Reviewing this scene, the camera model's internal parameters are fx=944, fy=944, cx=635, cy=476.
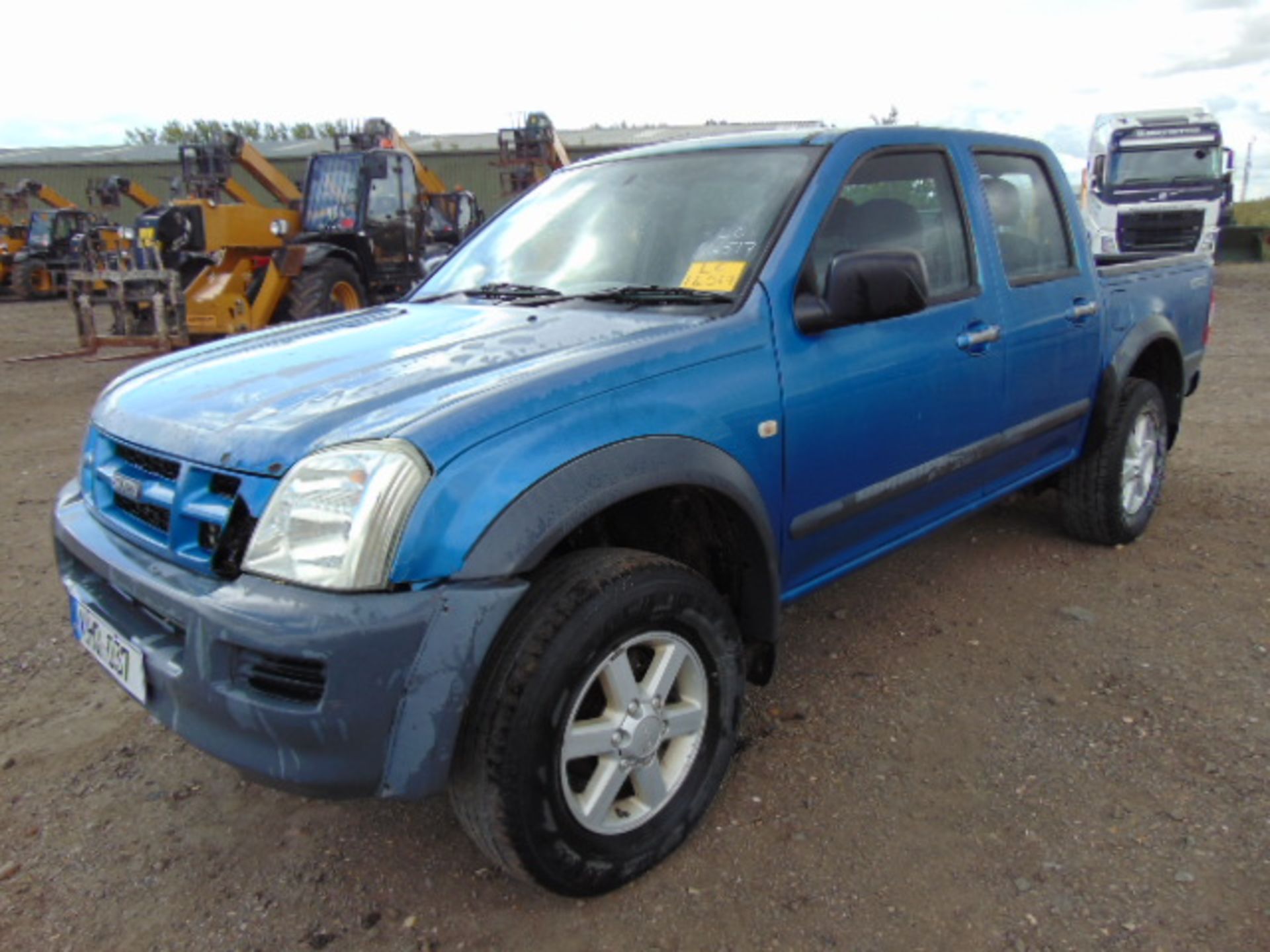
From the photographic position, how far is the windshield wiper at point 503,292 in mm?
2949

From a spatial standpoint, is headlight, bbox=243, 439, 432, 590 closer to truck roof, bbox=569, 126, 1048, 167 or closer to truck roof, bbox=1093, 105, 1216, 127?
truck roof, bbox=569, 126, 1048, 167

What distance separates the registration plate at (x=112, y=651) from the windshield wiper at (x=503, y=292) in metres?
1.45

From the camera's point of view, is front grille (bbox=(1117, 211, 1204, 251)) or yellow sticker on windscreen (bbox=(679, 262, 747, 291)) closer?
yellow sticker on windscreen (bbox=(679, 262, 747, 291))

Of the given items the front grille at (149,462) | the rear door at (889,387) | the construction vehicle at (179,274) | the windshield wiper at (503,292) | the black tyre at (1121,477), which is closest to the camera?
the front grille at (149,462)

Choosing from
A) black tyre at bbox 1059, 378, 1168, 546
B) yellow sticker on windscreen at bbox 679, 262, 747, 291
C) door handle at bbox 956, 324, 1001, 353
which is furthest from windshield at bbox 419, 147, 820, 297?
black tyre at bbox 1059, 378, 1168, 546

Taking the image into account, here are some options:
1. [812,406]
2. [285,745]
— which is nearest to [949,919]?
[812,406]

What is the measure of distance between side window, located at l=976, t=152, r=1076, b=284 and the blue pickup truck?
29 millimetres

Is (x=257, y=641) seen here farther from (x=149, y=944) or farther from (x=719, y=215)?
(x=719, y=215)

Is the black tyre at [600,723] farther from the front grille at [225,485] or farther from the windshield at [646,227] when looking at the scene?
the windshield at [646,227]

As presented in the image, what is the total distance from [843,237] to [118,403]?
210 centimetres

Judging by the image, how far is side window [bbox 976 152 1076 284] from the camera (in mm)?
3488

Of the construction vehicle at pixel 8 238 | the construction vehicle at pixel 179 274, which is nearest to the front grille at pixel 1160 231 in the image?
the construction vehicle at pixel 179 274

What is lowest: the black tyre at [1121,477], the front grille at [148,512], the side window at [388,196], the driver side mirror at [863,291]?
the black tyre at [1121,477]

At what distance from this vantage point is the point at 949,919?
2080 mm
